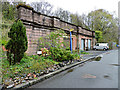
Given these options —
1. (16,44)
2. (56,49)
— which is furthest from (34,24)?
(16,44)

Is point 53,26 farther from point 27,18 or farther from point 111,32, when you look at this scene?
point 111,32

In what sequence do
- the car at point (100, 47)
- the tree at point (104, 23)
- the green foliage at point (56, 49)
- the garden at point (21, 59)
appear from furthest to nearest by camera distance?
the tree at point (104, 23) → the car at point (100, 47) → the green foliage at point (56, 49) → the garden at point (21, 59)

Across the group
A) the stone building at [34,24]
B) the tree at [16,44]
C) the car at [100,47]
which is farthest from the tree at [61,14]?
the tree at [16,44]

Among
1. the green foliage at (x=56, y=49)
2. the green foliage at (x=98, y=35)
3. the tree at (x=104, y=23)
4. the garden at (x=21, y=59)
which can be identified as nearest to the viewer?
the garden at (x=21, y=59)

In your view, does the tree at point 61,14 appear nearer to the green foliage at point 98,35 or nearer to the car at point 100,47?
the green foliage at point 98,35

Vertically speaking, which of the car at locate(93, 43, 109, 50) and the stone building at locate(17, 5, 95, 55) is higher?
the stone building at locate(17, 5, 95, 55)

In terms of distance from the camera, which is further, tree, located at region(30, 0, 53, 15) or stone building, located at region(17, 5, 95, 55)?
tree, located at region(30, 0, 53, 15)

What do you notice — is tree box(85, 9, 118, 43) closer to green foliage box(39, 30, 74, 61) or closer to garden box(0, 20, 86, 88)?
green foliage box(39, 30, 74, 61)

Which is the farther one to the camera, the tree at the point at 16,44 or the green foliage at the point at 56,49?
the green foliage at the point at 56,49

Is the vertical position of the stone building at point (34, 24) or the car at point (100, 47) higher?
the stone building at point (34, 24)

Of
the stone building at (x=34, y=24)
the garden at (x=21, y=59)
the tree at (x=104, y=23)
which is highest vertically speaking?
the tree at (x=104, y=23)

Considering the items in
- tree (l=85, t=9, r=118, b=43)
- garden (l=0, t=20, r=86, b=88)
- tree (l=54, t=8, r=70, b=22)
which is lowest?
garden (l=0, t=20, r=86, b=88)

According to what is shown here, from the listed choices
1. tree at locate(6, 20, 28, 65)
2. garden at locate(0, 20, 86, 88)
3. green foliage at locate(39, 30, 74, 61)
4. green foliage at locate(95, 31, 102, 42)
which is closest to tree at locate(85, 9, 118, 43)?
green foliage at locate(95, 31, 102, 42)

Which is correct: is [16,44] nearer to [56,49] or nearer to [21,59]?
[21,59]
